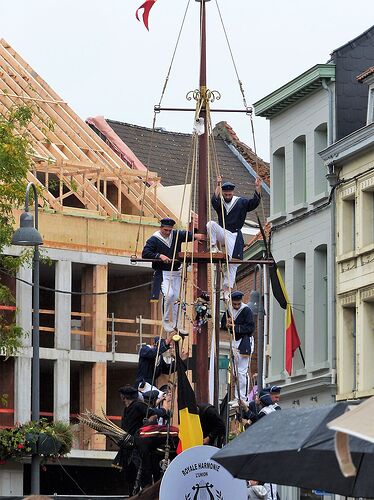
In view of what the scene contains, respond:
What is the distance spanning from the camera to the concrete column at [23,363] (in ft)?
179

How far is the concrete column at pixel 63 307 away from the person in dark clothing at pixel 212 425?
119 ft

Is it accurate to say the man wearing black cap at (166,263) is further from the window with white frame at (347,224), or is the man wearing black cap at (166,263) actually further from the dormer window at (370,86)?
the window with white frame at (347,224)

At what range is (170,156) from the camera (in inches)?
2650

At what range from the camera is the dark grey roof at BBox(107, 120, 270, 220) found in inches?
2571

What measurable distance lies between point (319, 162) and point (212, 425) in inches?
1020

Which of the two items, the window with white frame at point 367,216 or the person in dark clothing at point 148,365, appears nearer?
the person in dark clothing at point 148,365

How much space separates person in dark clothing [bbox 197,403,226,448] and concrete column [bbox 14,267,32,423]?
3439 centimetres

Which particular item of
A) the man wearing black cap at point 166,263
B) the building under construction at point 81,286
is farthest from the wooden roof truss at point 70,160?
the man wearing black cap at point 166,263

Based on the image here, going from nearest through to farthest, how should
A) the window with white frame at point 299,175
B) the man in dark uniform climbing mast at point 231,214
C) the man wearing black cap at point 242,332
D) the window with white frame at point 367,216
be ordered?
the man in dark uniform climbing mast at point 231,214 < the man wearing black cap at point 242,332 < the window with white frame at point 367,216 < the window with white frame at point 299,175

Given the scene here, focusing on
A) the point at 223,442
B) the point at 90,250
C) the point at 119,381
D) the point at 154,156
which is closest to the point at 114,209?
the point at 90,250

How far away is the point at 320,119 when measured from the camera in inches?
1795

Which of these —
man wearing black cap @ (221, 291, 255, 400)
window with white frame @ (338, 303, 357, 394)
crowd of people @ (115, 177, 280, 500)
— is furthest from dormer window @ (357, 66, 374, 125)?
man wearing black cap @ (221, 291, 255, 400)

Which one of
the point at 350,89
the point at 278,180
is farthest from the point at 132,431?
the point at 278,180

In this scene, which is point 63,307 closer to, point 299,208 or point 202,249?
point 299,208
